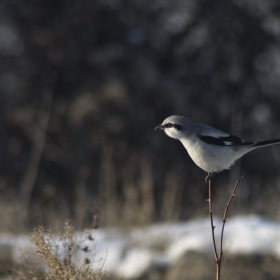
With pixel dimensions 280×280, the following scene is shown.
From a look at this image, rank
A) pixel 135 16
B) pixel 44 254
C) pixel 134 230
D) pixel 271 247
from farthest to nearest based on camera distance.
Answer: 1. pixel 135 16
2. pixel 134 230
3. pixel 271 247
4. pixel 44 254

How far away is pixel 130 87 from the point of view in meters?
11.4

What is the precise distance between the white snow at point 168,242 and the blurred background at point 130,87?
4.83 metres

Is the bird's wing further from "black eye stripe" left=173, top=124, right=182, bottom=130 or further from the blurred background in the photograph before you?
the blurred background

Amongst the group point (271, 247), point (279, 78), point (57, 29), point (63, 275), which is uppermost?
point (57, 29)

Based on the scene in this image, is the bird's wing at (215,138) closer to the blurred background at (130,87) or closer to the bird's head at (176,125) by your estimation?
the bird's head at (176,125)

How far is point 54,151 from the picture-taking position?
37.3ft

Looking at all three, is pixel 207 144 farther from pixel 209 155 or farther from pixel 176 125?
pixel 176 125

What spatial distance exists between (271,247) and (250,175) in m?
6.42

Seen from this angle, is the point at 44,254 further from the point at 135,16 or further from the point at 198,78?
the point at 135,16

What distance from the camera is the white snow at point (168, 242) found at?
203 inches

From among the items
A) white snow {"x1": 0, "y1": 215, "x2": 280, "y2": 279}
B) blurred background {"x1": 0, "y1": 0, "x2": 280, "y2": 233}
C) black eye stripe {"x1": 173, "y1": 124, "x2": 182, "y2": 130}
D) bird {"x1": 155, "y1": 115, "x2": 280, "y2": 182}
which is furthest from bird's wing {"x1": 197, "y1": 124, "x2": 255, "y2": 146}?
blurred background {"x1": 0, "y1": 0, "x2": 280, "y2": 233}

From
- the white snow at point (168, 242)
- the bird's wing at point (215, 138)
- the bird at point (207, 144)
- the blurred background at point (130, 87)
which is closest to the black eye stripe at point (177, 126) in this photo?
the bird at point (207, 144)

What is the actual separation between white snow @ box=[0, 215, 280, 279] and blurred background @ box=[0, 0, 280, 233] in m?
4.83

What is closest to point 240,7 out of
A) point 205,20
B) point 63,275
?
point 205,20
